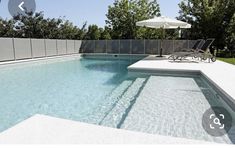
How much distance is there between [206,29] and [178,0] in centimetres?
430

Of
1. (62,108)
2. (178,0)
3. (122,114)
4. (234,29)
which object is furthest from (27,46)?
(234,29)

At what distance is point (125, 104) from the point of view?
489 cm

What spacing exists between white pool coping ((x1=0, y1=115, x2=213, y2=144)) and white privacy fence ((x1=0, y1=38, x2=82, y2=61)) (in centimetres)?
1111

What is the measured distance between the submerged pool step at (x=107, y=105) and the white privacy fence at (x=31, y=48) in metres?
8.85

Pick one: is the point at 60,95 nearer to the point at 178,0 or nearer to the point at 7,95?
the point at 7,95

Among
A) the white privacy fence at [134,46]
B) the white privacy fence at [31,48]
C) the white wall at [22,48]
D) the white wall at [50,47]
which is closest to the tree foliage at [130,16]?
the white privacy fence at [134,46]

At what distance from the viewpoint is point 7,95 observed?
19.4 ft

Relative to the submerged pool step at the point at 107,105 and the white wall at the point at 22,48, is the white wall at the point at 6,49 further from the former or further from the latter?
the submerged pool step at the point at 107,105

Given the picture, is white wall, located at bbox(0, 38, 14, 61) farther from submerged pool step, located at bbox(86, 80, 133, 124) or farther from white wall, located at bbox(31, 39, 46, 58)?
submerged pool step, located at bbox(86, 80, 133, 124)

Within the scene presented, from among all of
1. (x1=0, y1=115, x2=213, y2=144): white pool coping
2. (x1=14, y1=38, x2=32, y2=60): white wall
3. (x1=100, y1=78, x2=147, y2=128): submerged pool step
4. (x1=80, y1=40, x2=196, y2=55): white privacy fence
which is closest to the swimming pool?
(x1=100, y1=78, x2=147, y2=128): submerged pool step
